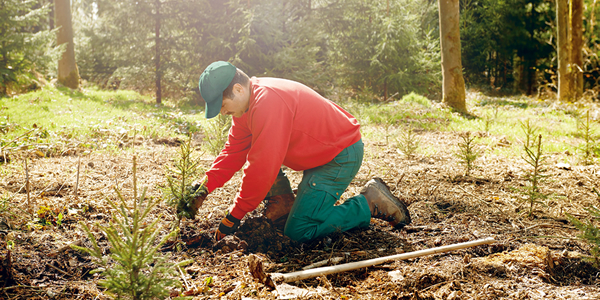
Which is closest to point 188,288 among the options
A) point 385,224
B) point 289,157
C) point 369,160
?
point 289,157

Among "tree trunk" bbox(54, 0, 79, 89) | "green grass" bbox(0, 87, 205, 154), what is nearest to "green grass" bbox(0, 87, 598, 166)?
"green grass" bbox(0, 87, 205, 154)

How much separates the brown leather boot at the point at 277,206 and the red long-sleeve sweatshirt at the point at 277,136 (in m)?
0.45

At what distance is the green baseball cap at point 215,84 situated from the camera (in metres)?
2.62

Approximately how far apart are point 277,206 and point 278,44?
10.6 meters

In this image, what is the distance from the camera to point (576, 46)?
12.3 m

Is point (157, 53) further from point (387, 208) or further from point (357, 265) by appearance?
point (357, 265)

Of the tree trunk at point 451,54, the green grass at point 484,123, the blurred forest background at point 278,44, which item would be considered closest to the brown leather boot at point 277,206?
the green grass at point 484,123

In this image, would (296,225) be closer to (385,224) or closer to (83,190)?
(385,224)

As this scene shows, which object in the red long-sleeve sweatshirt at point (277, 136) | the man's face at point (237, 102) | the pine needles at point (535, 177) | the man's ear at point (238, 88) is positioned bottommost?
the pine needles at point (535, 177)

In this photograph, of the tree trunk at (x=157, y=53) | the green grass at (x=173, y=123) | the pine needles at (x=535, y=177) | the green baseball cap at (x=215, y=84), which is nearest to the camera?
the green baseball cap at (x=215, y=84)

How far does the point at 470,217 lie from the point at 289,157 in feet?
5.68

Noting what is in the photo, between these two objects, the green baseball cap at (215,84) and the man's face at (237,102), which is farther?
the man's face at (237,102)

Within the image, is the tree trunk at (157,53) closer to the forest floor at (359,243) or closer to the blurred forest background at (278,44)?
A: the blurred forest background at (278,44)

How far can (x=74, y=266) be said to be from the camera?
240cm
